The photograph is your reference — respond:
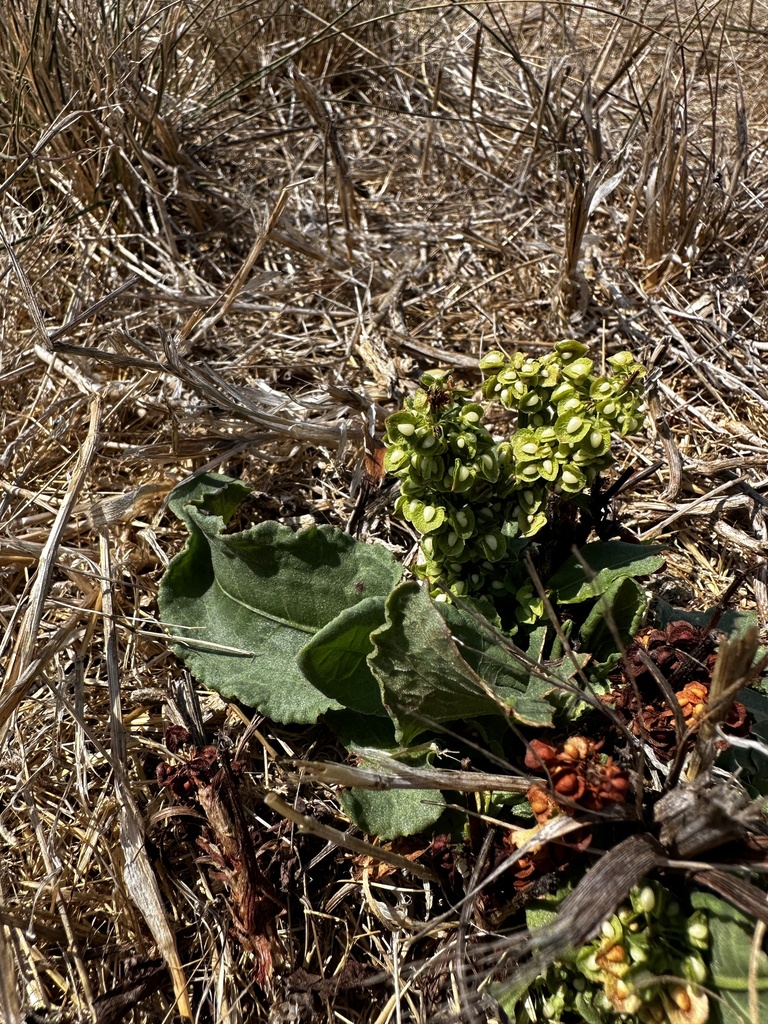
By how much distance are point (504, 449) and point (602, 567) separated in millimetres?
290

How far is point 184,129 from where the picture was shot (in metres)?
2.67

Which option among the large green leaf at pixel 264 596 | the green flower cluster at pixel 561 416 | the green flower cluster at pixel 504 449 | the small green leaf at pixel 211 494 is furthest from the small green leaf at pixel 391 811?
the small green leaf at pixel 211 494

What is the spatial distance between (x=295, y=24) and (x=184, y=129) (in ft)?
2.29

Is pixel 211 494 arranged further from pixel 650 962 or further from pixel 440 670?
pixel 650 962

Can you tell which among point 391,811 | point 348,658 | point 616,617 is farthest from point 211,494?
point 616,617

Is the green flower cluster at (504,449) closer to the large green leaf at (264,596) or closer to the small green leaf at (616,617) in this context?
→ the small green leaf at (616,617)

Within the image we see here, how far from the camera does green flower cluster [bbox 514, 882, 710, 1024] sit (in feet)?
3.76

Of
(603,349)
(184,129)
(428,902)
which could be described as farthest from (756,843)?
(184,129)

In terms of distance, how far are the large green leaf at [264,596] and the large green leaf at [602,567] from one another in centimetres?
32

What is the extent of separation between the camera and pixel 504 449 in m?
1.42

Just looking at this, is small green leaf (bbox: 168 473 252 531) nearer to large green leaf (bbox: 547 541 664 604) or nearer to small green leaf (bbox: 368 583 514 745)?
small green leaf (bbox: 368 583 514 745)

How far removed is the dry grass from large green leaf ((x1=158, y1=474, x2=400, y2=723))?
0.12 m

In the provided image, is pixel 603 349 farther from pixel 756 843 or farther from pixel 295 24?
pixel 295 24

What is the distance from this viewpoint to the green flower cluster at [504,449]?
133cm
